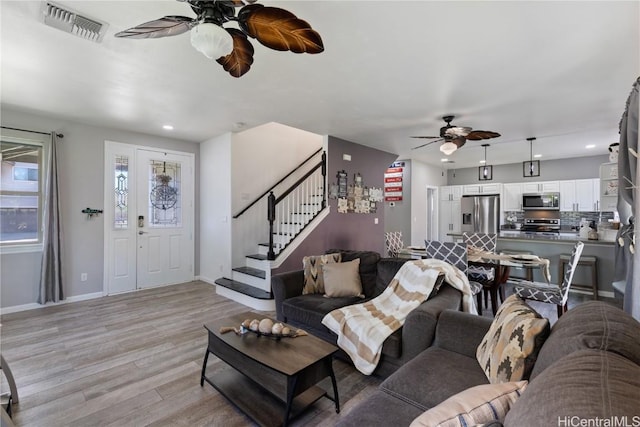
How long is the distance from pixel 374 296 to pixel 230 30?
103 inches

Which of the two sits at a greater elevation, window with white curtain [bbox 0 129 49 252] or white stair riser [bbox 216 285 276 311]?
window with white curtain [bbox 0 129 49 252]

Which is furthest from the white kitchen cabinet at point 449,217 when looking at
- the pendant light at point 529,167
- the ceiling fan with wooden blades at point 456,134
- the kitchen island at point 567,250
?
the ceiling fan with wooden blades at point 456,134

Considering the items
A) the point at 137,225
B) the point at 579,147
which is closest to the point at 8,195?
the point at 137,225

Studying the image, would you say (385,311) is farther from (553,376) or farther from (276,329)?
(553,376)

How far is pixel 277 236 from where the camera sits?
212 inches

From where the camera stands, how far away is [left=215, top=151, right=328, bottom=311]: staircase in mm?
4336

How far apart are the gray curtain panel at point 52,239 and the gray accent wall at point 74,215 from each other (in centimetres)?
14

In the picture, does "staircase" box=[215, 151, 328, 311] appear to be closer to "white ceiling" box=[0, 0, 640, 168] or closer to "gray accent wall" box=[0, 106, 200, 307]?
"white ceiling" box=[0, 0, 640, 168]

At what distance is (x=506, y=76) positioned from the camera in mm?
2902

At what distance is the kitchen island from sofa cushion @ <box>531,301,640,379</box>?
4682 millimetres

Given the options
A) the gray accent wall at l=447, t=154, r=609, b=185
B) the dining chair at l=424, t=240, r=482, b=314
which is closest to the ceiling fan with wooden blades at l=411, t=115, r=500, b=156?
the dining chair at l=424, t=240, r=482, b=314

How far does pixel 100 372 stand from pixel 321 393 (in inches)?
74.8

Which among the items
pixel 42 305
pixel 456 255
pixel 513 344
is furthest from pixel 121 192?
pixel 513 344

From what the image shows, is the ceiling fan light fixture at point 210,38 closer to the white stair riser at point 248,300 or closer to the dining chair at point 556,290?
the white stair riser at point 248,300
